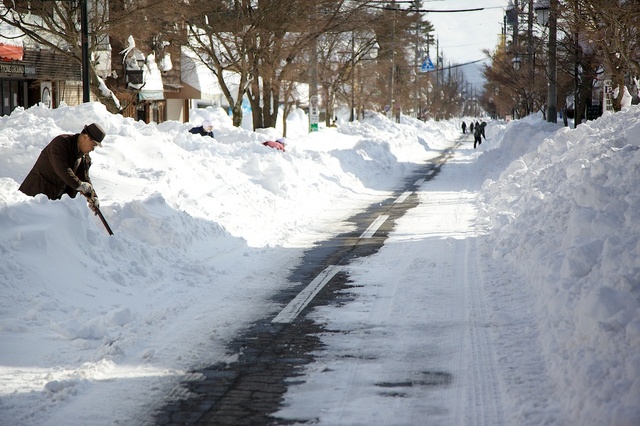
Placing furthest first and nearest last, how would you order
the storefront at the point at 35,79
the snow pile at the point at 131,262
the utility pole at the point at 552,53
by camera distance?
1. the storefront at the point at 35,79
2. the utility pole at the point at 552,53
3. the snow pile at the point at 131,262

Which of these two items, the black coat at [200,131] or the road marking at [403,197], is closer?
the road marking at [403,197]

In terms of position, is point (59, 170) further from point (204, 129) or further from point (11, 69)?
point (11, 69)

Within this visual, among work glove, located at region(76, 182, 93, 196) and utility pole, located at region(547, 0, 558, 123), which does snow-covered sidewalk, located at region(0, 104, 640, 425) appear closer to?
work glove, located at region(76, 182, 93, 196)

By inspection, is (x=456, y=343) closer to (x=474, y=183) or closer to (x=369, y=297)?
(x=369, y=297)

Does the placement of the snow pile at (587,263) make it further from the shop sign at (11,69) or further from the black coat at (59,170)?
the shop sign at (11,69)

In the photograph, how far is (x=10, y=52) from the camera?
22.2 m

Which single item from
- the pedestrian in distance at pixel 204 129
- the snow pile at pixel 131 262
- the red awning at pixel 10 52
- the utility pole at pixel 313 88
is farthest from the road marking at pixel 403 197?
the red awning at pixel 10 52

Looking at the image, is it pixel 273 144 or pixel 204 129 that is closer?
pixel 204 129

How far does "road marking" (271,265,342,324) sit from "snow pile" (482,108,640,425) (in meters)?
2.24

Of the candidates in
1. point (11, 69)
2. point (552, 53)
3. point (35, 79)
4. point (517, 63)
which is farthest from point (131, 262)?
point (517, 63)

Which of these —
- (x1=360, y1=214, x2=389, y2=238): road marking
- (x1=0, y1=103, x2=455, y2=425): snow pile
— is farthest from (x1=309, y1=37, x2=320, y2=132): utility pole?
(x1=360, y1=214, x2=389, y2=238): road marking

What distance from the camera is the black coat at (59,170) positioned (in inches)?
348

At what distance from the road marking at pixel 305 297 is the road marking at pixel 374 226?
2.94 m

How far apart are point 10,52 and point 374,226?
557 inches
